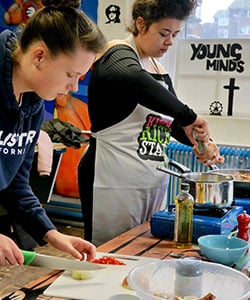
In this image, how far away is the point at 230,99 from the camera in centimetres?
338

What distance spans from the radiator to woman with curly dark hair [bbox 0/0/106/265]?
1.97 metres

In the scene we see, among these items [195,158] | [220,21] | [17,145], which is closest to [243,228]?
[17,145]

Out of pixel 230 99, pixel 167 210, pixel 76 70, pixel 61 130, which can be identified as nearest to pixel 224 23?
pixel 230 99

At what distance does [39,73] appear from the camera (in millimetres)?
1192

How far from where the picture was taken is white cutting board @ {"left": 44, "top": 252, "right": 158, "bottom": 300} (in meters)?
1.09

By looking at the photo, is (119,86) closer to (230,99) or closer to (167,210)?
(167,210)

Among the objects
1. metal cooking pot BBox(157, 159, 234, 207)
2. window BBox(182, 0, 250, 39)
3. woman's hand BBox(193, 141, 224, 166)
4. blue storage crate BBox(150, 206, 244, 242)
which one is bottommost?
blue storage crate BBox(150, 206, 244, 242)

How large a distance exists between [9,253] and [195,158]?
2.42m

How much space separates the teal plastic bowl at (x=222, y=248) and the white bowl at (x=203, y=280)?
144 mm

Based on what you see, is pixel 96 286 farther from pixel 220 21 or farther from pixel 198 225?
pixel 220 21

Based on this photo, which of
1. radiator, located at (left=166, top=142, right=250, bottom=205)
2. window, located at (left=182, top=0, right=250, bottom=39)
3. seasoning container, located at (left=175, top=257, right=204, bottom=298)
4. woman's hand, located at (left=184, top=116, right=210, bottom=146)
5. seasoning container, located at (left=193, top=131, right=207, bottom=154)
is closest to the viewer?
seasoning container, located at (left=175, top=257, right=204, bottom=298)

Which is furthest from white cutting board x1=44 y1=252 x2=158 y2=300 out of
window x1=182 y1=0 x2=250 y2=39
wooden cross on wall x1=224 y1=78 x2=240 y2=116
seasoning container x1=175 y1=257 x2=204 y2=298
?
window x1=182 y1=0 x2=250 y2=39

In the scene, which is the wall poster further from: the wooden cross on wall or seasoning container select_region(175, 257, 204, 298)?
seasoning container select_region(175, 257, 204, 298)

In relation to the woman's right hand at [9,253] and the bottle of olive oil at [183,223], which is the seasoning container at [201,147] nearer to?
the bottle of olive oil at [183,223]
